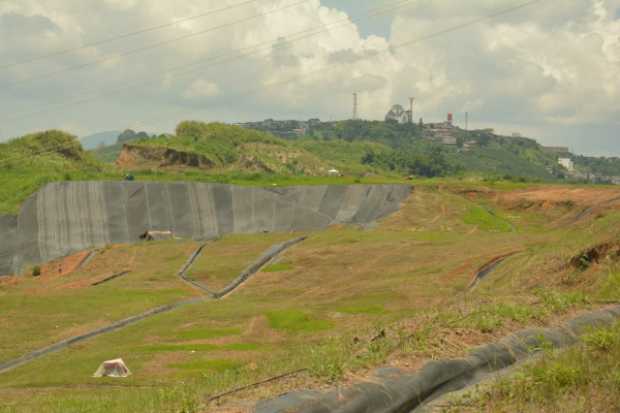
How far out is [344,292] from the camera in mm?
52281

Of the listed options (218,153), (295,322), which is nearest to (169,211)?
(218,153)

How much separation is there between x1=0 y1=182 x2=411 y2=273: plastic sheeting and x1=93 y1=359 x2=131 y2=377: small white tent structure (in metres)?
50.8

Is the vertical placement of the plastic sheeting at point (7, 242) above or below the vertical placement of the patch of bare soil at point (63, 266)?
above

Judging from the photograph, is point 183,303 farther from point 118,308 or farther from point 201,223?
point 201,223

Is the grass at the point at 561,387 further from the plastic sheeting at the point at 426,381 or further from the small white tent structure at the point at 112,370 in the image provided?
the small white tent structure at the point at 112,370

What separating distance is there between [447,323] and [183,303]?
121 ft

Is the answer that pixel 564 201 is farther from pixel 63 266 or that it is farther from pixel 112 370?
pixel 112 370

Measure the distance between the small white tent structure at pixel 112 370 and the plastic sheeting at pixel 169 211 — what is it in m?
50.8

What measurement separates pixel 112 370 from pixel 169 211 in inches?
2433

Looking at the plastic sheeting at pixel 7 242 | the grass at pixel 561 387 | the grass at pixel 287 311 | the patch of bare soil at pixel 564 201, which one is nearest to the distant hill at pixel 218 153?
the plastic sheeting at pixel 7 242

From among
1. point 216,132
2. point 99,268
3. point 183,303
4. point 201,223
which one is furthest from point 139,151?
point 183,303

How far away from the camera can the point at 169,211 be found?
92.6m

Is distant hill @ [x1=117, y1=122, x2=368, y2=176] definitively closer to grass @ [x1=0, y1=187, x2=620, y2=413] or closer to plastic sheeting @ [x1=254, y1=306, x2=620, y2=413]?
grass @ [x1=0, y1=187, x2=620, y2=413]

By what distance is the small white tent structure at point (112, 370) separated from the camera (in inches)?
1235
